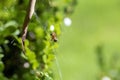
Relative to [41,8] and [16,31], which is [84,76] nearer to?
[41,8]

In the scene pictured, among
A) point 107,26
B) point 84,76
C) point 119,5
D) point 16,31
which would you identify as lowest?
point 16,31

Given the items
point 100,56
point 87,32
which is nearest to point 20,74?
point 100,56

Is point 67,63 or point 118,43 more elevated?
point 118,43

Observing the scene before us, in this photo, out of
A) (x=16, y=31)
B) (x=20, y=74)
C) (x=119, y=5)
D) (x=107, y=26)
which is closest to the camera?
(x=16, y=31)

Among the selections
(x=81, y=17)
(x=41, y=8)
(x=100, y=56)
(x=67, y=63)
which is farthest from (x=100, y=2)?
(x=41, y=8)

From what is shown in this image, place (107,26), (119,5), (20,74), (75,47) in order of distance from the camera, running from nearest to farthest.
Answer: (20,74)
(75,47)
(107,26)
(119,5)

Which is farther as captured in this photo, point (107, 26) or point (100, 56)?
point (107, 26)

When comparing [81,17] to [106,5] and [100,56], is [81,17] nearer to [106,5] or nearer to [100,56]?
[106,5]
